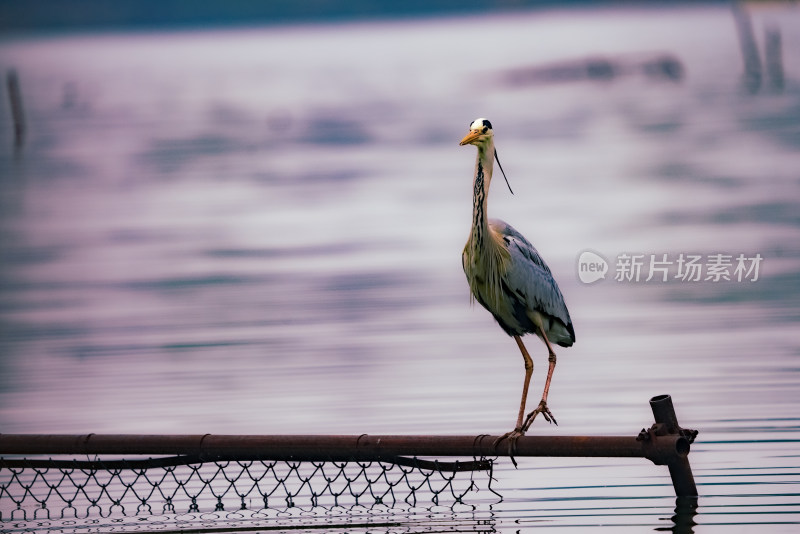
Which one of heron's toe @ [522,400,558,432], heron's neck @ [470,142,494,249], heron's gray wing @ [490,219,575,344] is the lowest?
heron's toe @ [522,400,558,432]

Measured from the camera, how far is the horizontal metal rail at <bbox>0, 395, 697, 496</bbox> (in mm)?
6621

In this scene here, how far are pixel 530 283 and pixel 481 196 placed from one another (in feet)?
1.91

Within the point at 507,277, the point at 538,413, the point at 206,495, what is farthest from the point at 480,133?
the point at 206,495

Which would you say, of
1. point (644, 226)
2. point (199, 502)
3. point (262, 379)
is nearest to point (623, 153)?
point (644, 226)

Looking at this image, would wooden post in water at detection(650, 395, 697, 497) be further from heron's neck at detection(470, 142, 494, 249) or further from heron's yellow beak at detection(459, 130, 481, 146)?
heron's yellow beak at detection(459, 130, 481, 146)

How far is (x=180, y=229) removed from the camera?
23.4 m

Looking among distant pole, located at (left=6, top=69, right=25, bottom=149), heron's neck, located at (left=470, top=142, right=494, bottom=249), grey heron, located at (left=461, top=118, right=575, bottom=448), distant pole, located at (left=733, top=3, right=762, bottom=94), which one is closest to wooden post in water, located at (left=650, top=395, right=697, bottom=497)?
grey heron, located at (left=461, top=118, right=575, bottom=448)

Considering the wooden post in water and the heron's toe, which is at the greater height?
the heron's toe

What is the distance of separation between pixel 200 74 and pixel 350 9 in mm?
59176

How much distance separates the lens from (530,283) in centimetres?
811

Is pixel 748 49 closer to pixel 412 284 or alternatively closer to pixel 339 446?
pixel 412 284

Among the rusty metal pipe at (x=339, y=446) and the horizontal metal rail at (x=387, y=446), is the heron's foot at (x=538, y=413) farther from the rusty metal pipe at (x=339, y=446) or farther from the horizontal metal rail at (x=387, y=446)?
the rusty metal pipe at (x=339, y=446)

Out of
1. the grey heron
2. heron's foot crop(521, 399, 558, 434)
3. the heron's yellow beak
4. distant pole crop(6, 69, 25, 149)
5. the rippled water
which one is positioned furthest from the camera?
distant pole crop(6, 69, 25, 149)

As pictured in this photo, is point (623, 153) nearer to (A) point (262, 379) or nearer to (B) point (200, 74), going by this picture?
(A) point (262, 379)
